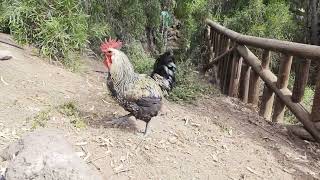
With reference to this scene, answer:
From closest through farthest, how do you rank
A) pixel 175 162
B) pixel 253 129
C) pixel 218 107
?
pixel 175 162 < pixel 253 129 < pixel 218 107

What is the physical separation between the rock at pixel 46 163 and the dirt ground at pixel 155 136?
0.56 meters

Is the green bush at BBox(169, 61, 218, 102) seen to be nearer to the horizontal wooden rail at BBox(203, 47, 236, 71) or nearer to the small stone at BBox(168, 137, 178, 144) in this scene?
the horizontal wooden rail at BBox(203, 47, 236, 71)

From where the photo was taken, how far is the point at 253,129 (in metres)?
4.66

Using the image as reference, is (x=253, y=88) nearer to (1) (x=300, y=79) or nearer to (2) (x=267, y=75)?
(2) (x=267, y=75)

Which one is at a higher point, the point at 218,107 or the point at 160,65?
the point at 160,65

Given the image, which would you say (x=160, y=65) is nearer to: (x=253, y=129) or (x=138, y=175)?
(x=253, y=129)

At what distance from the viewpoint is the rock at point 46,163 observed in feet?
7.73

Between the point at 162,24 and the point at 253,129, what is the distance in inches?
247

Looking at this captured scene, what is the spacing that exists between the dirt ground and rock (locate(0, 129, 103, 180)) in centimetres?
56

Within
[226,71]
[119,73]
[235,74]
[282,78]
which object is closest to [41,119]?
[119,73]

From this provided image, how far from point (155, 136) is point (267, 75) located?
2165 millimetres

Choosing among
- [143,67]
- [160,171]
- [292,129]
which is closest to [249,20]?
[143,67]

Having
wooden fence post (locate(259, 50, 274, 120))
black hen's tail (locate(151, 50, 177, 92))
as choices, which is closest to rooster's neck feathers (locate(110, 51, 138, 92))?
black hen's tail (locate(151, 50, 177, 92))

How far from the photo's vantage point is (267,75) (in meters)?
5.30
